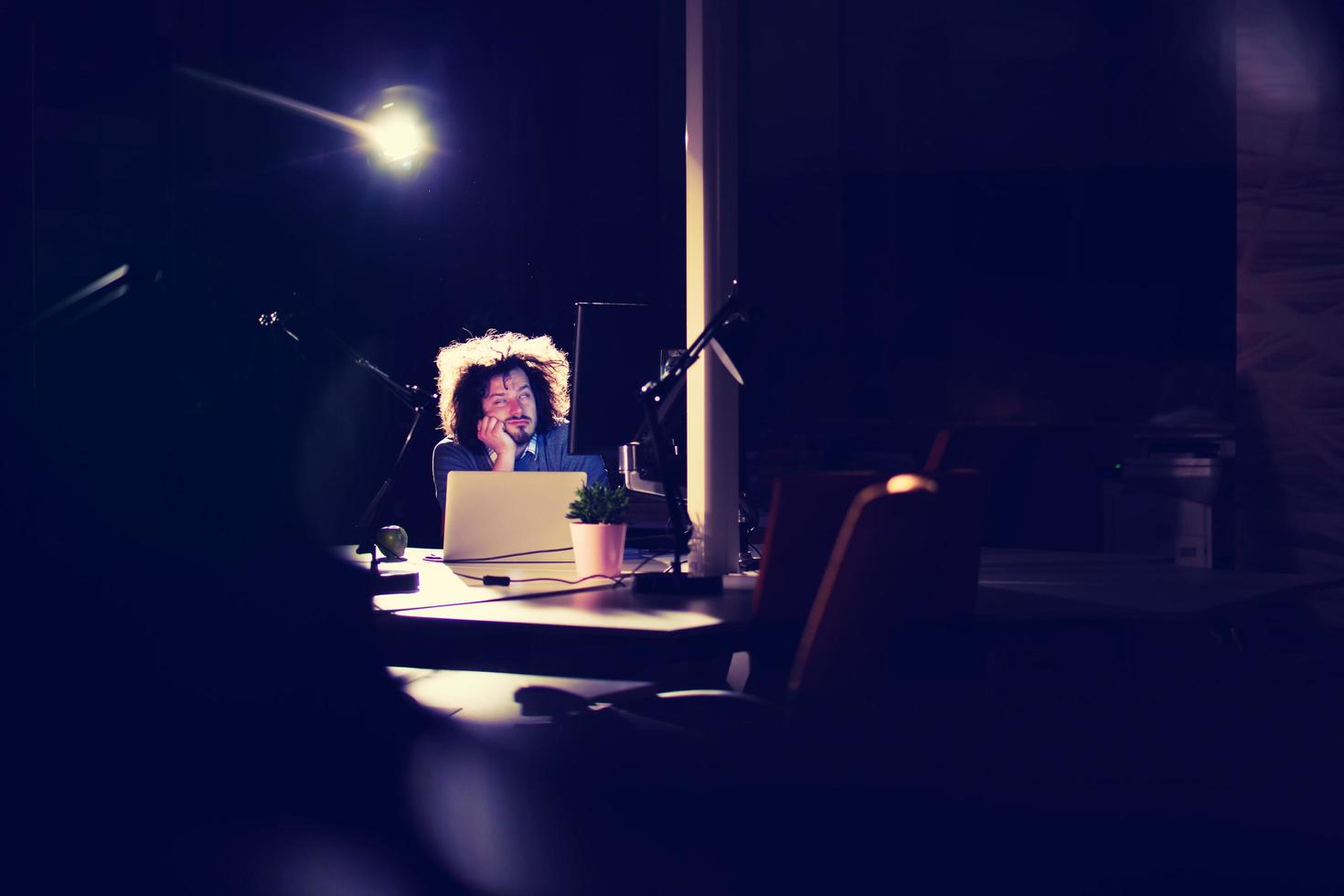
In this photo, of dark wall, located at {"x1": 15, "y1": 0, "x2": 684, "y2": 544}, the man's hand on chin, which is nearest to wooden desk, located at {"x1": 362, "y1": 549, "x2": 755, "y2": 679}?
dark wall, located at {"x1": 15, "y1": 0, "x2": 684, "y2": 544}

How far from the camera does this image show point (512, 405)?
3.80m

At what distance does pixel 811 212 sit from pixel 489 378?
11.5 ft

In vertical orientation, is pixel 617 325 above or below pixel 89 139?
below

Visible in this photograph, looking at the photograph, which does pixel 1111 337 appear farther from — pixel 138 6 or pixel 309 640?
pixel 309 640

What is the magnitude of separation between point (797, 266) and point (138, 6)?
3893 millimetres

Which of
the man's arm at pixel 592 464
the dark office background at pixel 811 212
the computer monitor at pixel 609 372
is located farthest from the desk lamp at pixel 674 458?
the dark office background at pixel 811 212

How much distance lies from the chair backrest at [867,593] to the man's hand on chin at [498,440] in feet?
7.01

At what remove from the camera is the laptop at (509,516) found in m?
2.74

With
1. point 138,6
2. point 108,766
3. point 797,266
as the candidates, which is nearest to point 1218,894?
point 108,766

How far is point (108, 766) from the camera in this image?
1.22m

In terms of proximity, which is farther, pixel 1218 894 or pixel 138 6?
pixel 138 6

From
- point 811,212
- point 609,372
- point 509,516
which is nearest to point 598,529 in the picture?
point 509,516

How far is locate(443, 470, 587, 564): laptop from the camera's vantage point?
274 cm

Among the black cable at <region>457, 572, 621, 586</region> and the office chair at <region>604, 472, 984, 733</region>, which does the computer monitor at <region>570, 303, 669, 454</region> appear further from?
the office chair at <region>604, 472, 984, 733</region>
